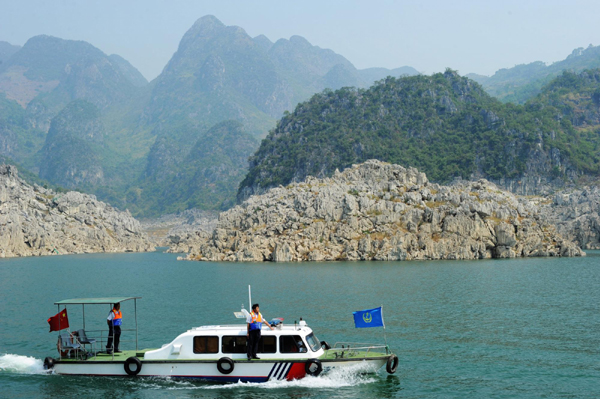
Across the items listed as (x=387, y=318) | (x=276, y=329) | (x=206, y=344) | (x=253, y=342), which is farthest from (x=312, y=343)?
(x=387, y=318)

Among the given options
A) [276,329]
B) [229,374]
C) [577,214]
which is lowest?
[229,374]

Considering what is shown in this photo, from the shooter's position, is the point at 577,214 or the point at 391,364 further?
the point at 577,214

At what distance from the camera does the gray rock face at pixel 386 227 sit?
344 ft

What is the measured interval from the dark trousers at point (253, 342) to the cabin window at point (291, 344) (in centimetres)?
126

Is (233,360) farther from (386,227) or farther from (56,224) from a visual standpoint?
(56,224)

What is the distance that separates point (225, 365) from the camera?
3058cm

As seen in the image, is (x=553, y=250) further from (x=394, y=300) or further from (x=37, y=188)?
(x=37, y=188)

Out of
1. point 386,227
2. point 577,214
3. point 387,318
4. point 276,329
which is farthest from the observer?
point 577,214

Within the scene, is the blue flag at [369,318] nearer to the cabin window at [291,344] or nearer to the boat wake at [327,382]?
the boat wake at [327,382]

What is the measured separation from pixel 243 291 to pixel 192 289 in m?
7.21

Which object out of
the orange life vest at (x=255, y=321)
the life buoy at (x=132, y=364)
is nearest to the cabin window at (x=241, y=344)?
the orange life vest at (x=255, y=321)

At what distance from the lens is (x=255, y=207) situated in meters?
123

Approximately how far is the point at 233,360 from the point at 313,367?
164 inches

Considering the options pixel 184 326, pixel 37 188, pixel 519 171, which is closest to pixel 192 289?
pixel 184 326
